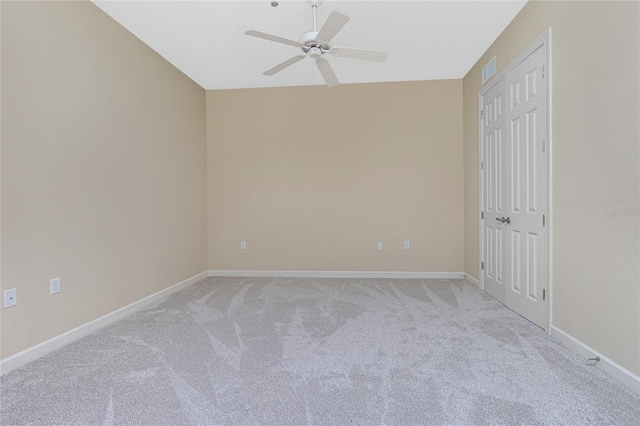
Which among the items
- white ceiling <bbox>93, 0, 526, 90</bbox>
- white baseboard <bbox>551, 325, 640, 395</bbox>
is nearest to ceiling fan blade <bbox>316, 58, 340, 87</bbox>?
white ceiling <bbox>93, 0, 526, 90</bbox>

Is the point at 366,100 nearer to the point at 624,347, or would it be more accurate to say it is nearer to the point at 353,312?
the point at 353,312

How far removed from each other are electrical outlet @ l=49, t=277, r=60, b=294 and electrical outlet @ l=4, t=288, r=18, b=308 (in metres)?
0.26

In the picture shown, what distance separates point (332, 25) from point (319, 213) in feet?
9.99

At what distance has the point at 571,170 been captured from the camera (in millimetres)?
2385

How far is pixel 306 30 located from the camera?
11.2 feet

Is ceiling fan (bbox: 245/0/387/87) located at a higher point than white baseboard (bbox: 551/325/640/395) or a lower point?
higher

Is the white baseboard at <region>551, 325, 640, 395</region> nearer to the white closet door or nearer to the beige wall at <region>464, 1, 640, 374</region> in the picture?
the beige wall at <region>464, 1, 640, 374</region>

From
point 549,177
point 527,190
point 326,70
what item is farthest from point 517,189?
point 326,70

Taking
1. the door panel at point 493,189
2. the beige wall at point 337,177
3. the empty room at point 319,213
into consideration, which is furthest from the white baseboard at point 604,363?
the beige wall at point 337,177

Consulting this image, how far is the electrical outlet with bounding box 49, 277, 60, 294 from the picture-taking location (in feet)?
8.23

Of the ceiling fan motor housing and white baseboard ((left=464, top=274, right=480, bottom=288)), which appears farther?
white baseboard ((left=464, top=274, right=480, bottom=288))

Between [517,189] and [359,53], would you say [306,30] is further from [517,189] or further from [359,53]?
[517,189]

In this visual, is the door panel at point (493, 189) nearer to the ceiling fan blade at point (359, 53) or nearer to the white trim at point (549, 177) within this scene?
the white trim at point (549, 177)

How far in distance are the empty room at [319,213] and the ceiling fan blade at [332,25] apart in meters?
0.05
